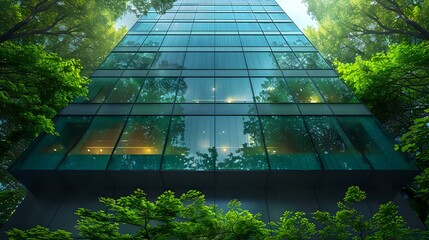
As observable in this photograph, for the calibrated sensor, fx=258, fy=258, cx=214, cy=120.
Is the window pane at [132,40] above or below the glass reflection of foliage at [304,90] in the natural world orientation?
above

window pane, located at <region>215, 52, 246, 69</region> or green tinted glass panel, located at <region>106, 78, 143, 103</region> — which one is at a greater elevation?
window pane, located at <region>215, 52, 246, 69</region>

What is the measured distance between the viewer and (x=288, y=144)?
1041cm

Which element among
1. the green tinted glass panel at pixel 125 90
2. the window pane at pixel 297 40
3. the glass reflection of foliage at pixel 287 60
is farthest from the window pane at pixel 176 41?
the window pane at pixel 297 40

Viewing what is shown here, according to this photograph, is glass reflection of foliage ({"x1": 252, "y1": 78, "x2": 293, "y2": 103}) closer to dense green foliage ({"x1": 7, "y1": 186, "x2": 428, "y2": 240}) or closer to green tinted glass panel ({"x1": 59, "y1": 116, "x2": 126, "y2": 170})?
green tinted glass panel ({"x1": 59, "y1": 116, "x2": 126, "y2": 170})

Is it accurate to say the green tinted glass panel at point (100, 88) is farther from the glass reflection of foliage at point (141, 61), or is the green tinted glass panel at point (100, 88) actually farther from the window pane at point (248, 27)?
the window pane at point (248, 27)

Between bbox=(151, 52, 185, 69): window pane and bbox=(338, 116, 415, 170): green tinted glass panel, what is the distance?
951 centimetres

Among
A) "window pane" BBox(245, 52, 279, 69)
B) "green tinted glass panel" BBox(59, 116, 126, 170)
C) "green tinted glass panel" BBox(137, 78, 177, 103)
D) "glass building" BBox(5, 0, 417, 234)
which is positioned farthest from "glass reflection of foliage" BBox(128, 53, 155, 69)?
"window pane" BBox(245, 52, 279, 69)

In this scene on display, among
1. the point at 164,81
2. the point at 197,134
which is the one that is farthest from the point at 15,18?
the point at 197,134

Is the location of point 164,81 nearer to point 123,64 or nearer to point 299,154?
point 123,64

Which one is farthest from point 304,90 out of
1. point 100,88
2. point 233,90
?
point 100,88

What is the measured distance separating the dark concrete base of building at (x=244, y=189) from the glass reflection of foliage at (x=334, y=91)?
14.6 ft

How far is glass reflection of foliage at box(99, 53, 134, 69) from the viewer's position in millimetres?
15406

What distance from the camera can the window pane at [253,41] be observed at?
17.7 metres

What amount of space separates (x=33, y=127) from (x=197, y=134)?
5.95m
